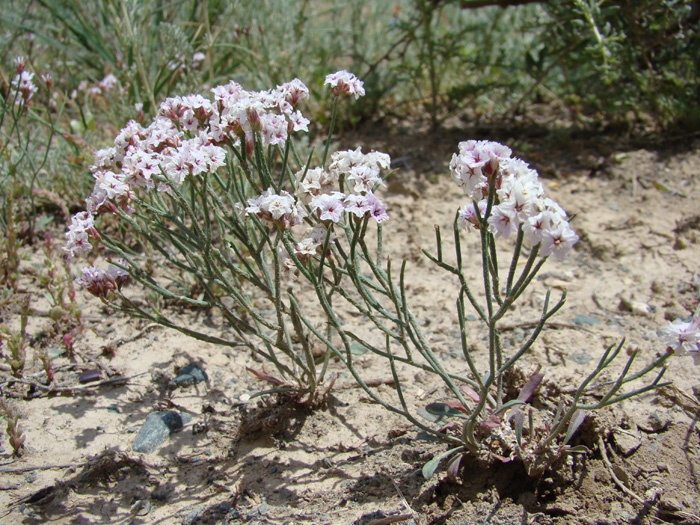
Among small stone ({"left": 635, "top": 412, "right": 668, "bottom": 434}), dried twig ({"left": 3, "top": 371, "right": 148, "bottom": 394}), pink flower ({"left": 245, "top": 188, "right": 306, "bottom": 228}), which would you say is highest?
pink flower ({"left": 245, "top": 188, "right": 306, "bottom": 228})

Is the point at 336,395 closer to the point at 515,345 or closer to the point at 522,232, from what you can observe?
the point at 515,345

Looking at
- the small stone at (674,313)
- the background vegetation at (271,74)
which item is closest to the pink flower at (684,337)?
the small stone at (674,313)

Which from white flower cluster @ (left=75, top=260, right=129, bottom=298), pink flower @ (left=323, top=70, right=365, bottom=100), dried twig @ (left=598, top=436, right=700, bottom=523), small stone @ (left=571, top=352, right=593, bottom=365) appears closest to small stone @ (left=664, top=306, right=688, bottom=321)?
small stone @ (left=571, top=352, right=593, bottom=365)

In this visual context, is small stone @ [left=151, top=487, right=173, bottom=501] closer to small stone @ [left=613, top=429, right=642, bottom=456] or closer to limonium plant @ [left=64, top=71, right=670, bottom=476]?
limonium plant @ [left=64, top=71, right=670, bottom=476]

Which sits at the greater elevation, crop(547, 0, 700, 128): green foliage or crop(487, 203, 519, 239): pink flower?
crop(547, 0, 700, 128): green foliage

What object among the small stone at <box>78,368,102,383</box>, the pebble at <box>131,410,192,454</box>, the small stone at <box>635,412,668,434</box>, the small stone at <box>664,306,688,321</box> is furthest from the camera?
the small stone at <box>664,306,688,321</box>

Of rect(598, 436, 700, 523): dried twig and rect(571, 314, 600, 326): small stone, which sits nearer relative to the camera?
rect(598, 436, 700, 523): dried twig

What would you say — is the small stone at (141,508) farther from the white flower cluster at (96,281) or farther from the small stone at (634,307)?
the small stone at (634,307)
